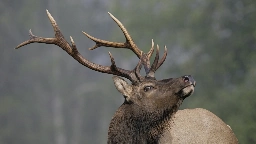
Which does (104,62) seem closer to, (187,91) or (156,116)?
(156,116)

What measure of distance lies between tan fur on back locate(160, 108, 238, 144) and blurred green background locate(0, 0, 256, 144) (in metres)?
8.76

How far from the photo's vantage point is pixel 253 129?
14141 millimetres

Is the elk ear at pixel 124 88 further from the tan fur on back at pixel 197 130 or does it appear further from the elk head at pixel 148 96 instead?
the tan fur on back at pixel 197 130

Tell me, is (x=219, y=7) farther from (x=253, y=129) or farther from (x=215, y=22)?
(x=253, y=129)

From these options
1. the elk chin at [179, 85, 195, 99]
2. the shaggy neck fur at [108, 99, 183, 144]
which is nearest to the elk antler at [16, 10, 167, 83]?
the shaggy neck fur at [108, 99, 183, 144]

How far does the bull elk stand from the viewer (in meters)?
4.84

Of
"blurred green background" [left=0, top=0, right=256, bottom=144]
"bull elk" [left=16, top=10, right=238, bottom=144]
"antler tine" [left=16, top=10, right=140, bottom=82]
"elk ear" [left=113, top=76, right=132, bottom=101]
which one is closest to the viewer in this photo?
"bull elk" [left=16, top=10, right=238, bottom=144]

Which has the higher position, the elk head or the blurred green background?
the blurred green background

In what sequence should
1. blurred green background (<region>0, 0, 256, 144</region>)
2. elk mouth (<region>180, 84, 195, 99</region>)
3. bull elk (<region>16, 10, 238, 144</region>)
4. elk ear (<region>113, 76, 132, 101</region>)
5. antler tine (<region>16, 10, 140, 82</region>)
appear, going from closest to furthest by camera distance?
elk mouth (<region>180, 84, 195, 99</region>), bull elk (<region>16, 10, 238, 144</region>), elk ear (<region>113, 76, 132, 101</region>), antler tine (<region>16, 10, 140, 82</region>), blurred green background (<region>0, 0, 256, 144</region>)

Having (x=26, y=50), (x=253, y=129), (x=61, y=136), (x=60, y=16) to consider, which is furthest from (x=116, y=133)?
(x=60, y=16)

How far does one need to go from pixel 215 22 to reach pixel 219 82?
217 cm

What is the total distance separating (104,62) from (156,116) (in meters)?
34.0

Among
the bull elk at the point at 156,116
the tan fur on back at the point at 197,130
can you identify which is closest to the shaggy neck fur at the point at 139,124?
the bull elk at the point at 156,116

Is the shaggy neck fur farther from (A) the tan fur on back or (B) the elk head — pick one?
(A) the tan fur on back
